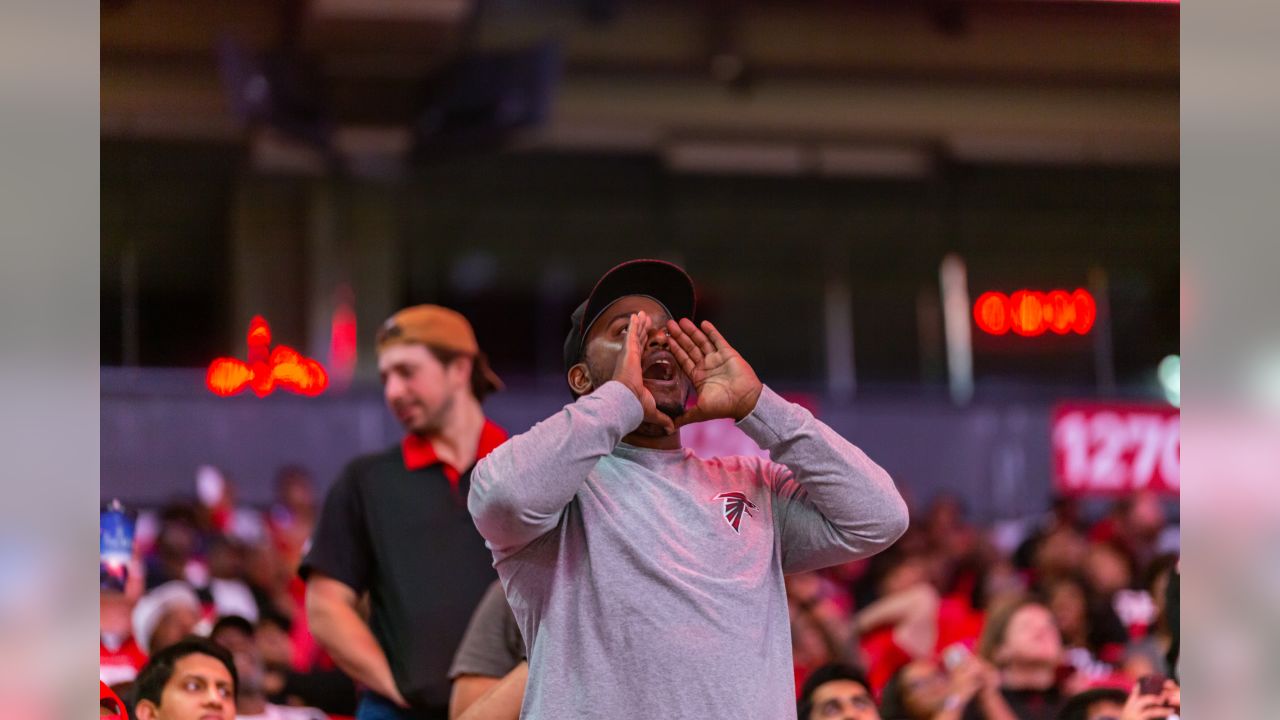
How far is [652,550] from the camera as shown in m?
2.04

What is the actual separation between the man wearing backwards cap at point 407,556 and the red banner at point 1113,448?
7.63m

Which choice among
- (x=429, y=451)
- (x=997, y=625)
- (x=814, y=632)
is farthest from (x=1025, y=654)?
(x=429, y=451)

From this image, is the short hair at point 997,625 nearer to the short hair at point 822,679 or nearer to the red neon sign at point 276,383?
the short hair at point 822,679

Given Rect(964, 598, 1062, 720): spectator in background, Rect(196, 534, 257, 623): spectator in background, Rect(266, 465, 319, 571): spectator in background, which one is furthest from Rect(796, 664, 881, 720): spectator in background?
Rect(266, 465, 319, 571): spectator in background

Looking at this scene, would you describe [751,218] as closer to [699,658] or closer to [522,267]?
[522,267]

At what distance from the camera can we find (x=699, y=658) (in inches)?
79.0

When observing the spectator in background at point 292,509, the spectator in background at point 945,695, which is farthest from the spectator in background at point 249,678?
the spectator in background at point 292,509

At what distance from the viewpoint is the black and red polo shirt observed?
3221mm

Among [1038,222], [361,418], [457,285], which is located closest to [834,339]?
[1038,222]

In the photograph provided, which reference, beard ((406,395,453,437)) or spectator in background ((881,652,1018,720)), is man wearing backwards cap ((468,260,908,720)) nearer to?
beard ((406,395,453,437))

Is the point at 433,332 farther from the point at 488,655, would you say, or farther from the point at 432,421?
the point at 488,655

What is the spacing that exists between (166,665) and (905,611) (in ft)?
13.2

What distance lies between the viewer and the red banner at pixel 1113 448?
1043 centimetres
